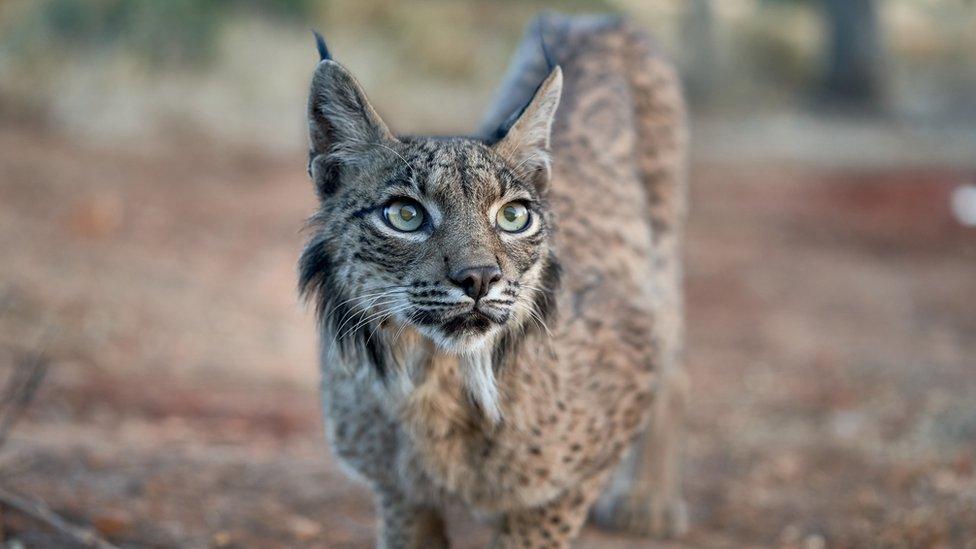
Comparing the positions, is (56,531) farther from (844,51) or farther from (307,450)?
(844,51)

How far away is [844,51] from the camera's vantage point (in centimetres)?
1686

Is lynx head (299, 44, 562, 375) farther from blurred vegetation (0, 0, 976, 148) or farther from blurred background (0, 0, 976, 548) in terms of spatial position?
blurred vegetation (0, 0, 976, 148)

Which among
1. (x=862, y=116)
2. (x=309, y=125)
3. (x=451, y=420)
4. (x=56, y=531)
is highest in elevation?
(x=862, y=116)

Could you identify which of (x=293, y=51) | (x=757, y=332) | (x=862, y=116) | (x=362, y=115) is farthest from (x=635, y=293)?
(x=862, y=116)

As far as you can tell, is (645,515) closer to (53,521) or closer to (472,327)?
(472,327)

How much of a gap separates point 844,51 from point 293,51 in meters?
8.61

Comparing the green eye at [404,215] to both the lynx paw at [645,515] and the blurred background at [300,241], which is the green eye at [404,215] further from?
the lynx paw at [645,515]

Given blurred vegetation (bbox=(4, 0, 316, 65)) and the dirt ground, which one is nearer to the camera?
the dirt ground

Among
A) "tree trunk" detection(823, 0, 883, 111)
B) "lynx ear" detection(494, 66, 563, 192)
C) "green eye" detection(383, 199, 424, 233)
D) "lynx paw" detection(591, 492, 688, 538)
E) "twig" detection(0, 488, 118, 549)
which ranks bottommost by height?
"lynx paw" detection(591, 492, 688, 538)

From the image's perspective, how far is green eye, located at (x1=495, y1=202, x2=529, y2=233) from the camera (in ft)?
11.4

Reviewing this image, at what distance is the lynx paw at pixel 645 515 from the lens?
520 cm

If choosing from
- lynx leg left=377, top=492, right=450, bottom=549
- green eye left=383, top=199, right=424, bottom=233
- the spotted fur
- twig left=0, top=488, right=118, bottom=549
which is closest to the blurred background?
twig left=0, top=488, right=118, bottom=549

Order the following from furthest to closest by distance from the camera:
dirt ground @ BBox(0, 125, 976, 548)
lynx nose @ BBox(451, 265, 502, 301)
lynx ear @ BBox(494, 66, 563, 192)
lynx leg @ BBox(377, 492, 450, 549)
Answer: dirt ground @ BBox(0, 125, 976, 548)
lynx leg @ BBox(377, 492, 450, 549)
lynx ear @ BBox(494, 66, 563, 192)
lynx nose @ BBox(451, 265, 502, 301)

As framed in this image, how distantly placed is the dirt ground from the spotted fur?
95 centimetres
